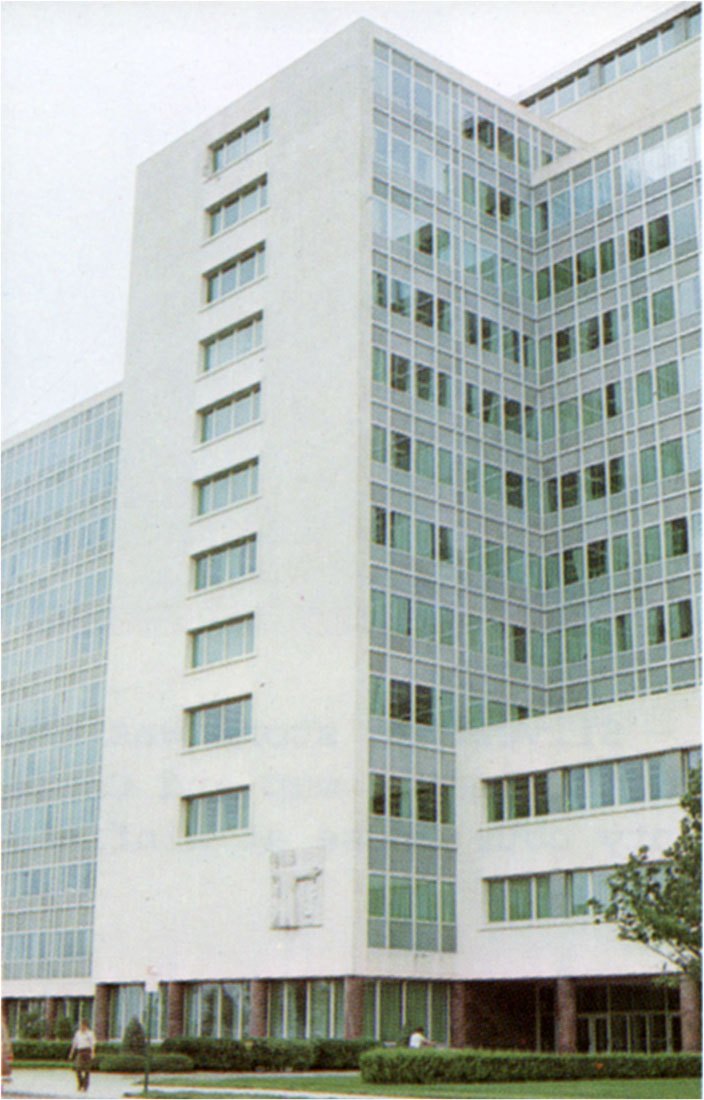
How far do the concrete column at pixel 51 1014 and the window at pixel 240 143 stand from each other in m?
44.7

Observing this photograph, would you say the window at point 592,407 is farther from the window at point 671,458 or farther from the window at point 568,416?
the window at point 671,458

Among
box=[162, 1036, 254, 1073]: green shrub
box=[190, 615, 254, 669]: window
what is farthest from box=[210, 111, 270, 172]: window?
box=[162, 1036, 254, 1073]: green shrub

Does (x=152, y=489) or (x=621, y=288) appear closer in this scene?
(x=621, y=288)

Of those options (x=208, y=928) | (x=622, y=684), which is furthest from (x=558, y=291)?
(x=208, y=928)

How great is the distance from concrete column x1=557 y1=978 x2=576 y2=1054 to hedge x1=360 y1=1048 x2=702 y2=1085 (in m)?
9.87

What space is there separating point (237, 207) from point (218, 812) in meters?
29.8

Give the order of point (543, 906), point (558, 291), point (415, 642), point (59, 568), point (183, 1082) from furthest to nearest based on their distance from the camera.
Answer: point (59, 568)
point (558, 291)
point (415, 642)
point (543, 906)
point (183, 1082)

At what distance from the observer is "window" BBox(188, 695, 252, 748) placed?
196 feet

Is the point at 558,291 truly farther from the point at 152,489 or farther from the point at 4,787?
the point at 4,787

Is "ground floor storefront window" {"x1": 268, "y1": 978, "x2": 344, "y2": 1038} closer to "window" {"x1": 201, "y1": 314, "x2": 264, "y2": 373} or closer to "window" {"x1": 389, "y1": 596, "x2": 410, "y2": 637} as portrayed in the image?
"window" {"x1": 389, "y1": 596, "x2": 410, "y2": 637}

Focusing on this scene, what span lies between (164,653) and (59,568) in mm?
22412

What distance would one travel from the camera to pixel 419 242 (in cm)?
6253

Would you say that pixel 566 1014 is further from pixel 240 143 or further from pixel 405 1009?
pixel 240 143

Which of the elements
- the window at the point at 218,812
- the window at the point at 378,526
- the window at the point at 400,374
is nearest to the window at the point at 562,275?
the window at the point at 400,374
